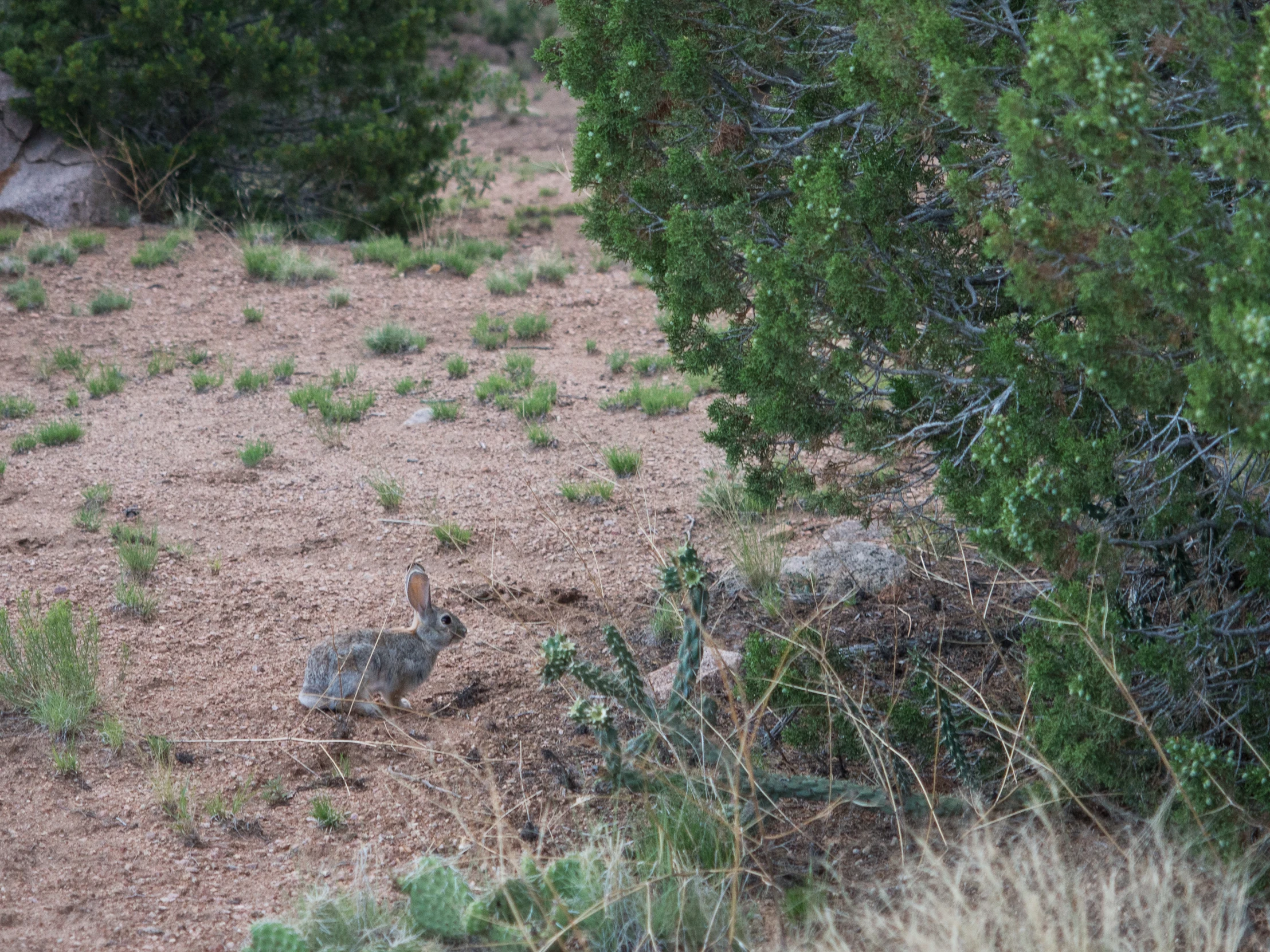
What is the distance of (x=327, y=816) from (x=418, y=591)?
3.36 ft

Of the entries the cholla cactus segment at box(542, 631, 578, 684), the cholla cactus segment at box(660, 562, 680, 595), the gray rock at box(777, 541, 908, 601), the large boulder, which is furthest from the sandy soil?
the large boulder

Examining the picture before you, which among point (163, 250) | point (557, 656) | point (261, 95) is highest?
point (261, 95)

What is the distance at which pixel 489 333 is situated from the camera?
359 inches

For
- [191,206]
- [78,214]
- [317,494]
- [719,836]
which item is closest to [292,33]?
[191,206]

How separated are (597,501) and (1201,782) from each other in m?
3.66

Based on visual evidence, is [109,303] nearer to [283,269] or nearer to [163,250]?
[163,250]

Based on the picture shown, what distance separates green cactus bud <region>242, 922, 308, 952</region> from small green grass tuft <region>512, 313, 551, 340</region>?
660 centimetres

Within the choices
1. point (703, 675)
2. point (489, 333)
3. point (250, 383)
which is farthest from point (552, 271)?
point (703, 675)

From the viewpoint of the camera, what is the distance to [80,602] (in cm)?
514

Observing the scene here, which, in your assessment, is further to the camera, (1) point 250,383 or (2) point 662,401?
(1) point 250,383

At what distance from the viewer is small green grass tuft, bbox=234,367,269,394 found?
7.98m

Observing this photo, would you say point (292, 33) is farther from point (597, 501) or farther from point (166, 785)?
point (166, 785)

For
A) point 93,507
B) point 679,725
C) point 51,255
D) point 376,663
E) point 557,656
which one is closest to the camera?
point 557,656

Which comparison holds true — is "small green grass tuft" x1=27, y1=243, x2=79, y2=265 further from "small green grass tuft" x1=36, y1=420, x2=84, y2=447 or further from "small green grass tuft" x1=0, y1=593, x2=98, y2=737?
"small green grass tuft" x1=0, y1=593, x2=98, y2=737
